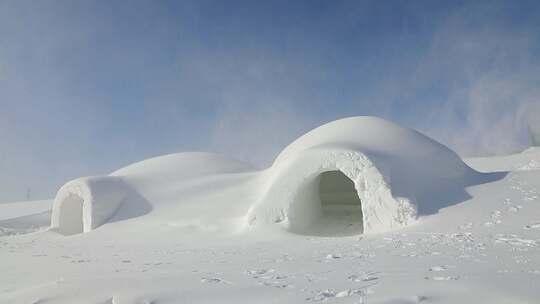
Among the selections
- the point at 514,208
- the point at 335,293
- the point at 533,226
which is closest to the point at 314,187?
the point at 514,208

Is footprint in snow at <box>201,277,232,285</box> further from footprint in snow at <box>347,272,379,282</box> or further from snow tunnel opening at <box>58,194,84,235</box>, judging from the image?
snow tunnel opening at <box>58,194,84,235</box>

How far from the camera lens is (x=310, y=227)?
12.6m

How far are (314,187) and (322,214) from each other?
2169 mm

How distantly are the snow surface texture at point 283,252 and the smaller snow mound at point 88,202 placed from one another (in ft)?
1.04

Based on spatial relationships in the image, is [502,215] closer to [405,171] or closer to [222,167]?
[405,171]

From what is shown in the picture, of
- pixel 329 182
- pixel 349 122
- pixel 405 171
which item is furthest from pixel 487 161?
pixel 405 171

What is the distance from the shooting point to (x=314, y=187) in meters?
13.9

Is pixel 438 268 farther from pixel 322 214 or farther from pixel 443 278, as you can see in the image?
pixel 322 214

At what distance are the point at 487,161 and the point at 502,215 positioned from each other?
32.5m

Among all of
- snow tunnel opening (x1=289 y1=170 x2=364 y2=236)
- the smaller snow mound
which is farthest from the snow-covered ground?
the smaller snow mound

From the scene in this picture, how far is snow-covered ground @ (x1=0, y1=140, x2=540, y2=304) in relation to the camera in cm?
391

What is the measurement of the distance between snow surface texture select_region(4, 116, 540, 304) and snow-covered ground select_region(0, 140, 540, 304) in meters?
0.02

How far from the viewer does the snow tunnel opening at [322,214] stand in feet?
39.0

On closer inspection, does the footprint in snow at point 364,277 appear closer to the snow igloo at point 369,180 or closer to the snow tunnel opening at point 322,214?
the snow igloo at point 369,180
